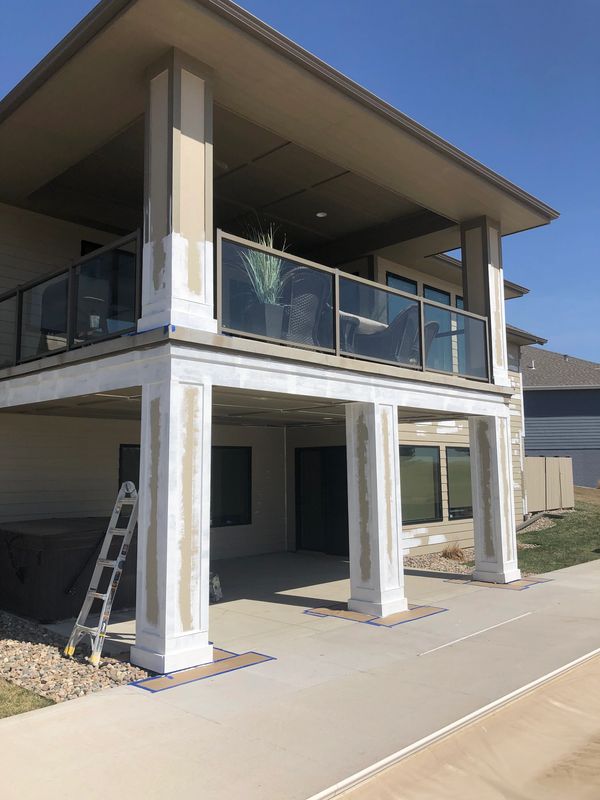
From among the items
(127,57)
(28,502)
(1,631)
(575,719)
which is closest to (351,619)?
(575,719)

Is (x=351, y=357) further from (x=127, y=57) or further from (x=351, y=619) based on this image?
(x=127, y=57)

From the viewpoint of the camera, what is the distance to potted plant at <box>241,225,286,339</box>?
690 centimetres

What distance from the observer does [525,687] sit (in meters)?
5.29

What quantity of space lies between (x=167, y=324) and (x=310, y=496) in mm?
8136

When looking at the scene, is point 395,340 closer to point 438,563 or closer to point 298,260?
point 298,260

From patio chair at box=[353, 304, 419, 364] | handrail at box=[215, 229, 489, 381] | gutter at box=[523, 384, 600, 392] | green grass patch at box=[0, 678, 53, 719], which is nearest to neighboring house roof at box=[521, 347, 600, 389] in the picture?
gutter at box=[523, 384, 600, 392]

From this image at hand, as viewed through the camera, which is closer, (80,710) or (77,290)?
(80,710)

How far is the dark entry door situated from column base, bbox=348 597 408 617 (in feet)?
14.4

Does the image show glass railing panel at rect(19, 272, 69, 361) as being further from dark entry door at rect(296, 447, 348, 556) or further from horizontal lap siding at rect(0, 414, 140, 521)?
dark entry door at rect(296, 447, 348, 556)

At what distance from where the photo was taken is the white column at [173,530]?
5816 millimetres

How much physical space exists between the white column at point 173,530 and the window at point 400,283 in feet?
25.4

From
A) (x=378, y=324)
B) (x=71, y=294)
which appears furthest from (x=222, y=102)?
(x=378, y=324)

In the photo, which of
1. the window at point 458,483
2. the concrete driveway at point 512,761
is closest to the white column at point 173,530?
the concrete driveway at point 512,761

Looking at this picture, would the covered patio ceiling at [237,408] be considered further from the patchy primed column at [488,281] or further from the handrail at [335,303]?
the patchy primed column at [488,281]
